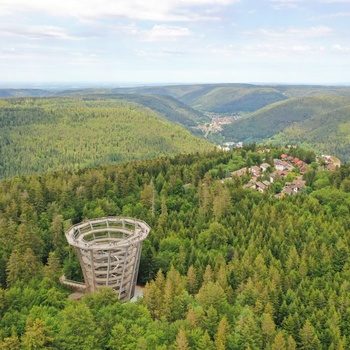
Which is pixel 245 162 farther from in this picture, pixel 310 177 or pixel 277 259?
pixel 277 259

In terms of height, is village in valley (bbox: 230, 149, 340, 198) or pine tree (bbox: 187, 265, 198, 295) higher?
village in valley (bbox: 230, 149, 340, 198)

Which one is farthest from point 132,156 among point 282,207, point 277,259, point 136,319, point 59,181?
point 136,319

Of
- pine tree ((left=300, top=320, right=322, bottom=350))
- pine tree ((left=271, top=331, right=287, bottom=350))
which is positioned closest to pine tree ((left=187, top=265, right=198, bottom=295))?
pine tree ((left=300, top=320, right=322, bottom=350))

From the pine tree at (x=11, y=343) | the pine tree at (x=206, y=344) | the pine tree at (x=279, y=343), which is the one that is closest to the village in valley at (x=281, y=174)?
the pine tree at (x=279, y=343)

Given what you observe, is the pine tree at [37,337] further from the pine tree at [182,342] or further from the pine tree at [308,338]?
the pine tree at [308,338]

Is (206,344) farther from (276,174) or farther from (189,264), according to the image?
(276,174)

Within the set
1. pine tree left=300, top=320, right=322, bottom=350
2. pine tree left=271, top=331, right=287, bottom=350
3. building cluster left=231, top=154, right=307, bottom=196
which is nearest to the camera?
pine tree left=271, top=331, right=287, bottom=350

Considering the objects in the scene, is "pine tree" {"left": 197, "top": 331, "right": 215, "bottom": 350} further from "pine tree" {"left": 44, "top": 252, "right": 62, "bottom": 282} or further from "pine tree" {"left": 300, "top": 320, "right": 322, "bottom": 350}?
"pine tree" {"left": 44, "top": 252, "right": 62, "bottom": 282}
